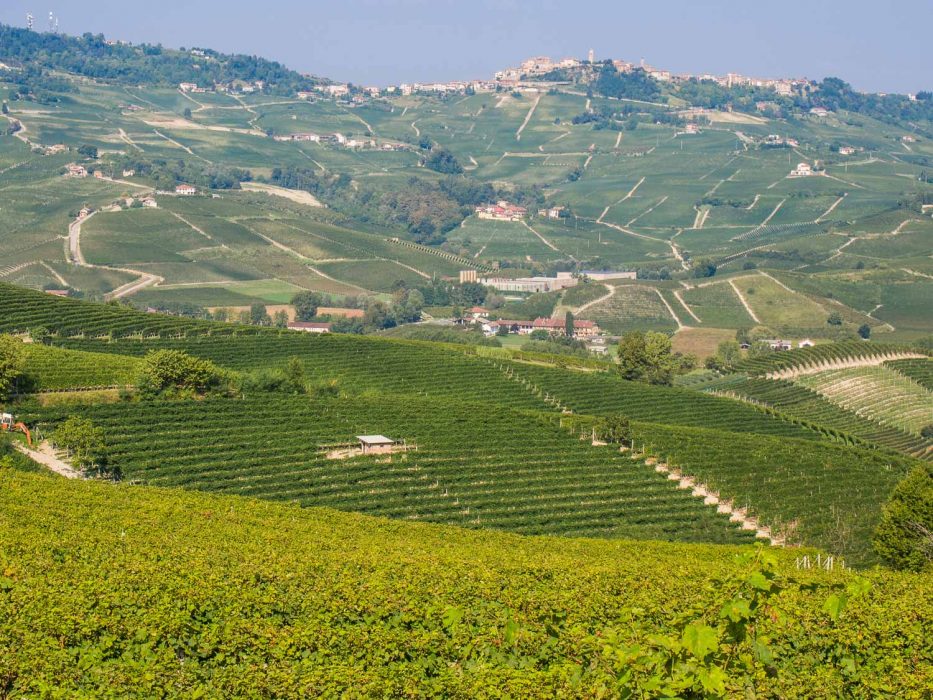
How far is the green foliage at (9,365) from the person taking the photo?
50.8 m

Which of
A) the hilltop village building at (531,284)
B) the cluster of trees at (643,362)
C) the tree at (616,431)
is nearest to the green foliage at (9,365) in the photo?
the tree at (616,431)

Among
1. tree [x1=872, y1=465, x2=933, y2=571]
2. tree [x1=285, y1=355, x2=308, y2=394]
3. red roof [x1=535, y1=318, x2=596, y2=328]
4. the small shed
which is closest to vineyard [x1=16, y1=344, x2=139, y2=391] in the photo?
tree [x1=285, y1=355, x2=308, y2=394]

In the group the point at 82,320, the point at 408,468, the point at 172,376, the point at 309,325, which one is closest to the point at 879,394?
the point at 408,468

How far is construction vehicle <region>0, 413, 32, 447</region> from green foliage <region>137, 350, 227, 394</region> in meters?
8.02

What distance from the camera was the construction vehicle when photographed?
4569 cm

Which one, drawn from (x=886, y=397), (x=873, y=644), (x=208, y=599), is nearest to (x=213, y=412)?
(x=208, y=599)

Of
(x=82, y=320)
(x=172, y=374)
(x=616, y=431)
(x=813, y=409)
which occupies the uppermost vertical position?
(x=172, y=374)

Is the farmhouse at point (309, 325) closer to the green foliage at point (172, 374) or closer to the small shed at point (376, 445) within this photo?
the green foliage at point (172, 374)

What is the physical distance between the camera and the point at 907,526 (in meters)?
41.8

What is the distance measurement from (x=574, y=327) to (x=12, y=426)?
3737 inches

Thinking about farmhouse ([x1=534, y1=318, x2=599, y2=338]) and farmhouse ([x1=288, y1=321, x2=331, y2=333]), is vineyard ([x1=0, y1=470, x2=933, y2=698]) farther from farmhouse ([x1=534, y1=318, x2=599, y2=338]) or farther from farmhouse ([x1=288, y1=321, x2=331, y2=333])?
farmhouse ([x1=534, y1=318, x2=599, y2=338])

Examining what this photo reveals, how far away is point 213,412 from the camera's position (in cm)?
5191

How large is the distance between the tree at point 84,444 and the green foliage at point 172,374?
30.6ft

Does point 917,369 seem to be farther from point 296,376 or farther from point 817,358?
point 296,376
